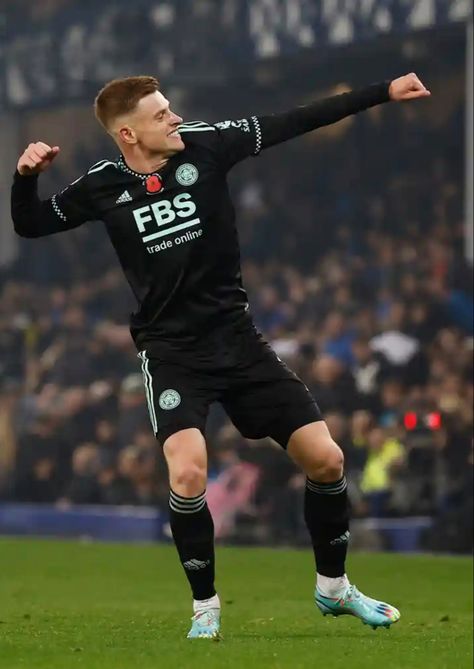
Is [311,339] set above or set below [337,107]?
below

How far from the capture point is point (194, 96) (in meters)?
20.2

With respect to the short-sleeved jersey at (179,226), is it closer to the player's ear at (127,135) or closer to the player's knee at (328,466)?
the player's ear at (127,135)

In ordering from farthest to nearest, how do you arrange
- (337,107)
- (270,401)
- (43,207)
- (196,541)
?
(43,207) → (270,401) → (337,107) → (196,541)

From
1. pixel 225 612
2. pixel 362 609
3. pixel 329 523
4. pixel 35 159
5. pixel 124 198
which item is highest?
pixel 35 159

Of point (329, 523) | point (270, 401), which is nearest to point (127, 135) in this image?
point (270, 401)

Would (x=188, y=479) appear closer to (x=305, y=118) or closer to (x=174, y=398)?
(x=174, y=398)

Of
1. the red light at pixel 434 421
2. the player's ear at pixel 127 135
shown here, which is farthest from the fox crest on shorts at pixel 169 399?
the red light at pixel 434 421

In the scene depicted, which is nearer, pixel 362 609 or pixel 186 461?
pixel 186 461

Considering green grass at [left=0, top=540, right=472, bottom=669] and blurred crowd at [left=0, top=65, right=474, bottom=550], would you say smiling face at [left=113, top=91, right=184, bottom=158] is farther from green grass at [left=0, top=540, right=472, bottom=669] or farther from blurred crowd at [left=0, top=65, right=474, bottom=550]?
blurred crowd at [left=0, top=65, right=474, bottom=550]

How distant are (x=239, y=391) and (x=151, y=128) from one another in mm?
1176

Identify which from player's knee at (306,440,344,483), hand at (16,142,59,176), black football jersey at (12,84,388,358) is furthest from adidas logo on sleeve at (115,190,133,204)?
player's knee at (306,440,344,483)

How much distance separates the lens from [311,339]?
60.7 feet

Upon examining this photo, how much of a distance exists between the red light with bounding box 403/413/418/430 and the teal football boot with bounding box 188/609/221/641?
9.61 metres

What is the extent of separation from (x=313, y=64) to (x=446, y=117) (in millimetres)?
1746
